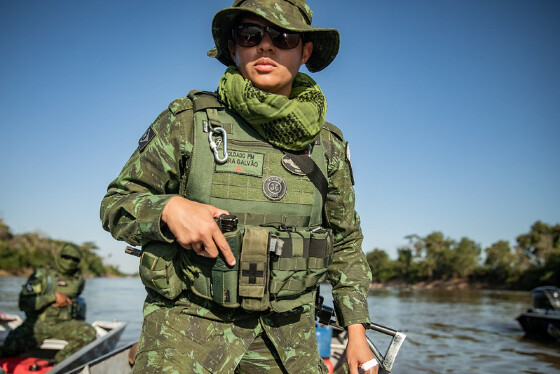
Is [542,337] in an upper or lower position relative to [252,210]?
lower

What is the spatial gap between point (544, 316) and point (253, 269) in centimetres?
1685

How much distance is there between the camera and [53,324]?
27.6ft

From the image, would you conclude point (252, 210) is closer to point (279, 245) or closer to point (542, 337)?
point (279, 245)

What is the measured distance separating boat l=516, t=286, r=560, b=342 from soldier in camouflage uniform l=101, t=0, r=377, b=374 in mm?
15737

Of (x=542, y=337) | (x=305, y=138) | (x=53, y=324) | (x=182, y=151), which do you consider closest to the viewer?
(x=182, y=151)

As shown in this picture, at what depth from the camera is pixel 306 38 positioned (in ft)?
8.31

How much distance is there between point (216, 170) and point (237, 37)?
2.49 ft

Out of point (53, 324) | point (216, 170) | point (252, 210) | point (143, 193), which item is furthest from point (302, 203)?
point (53, 324)

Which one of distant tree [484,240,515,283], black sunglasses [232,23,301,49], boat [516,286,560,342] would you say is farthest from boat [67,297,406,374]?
distant tree [484,240,515,283]

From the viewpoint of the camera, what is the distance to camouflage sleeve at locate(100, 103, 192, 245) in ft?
6.06

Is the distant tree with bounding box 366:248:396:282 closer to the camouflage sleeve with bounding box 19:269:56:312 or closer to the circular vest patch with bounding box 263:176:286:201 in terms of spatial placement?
the camouflage sleeve with bounding box 19:269:56:312

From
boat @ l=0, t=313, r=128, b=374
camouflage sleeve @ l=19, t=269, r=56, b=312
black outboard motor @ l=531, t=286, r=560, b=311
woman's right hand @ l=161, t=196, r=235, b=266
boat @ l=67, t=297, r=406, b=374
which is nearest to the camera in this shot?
woman's right hand @ l=161, t=196, r=235, b=266

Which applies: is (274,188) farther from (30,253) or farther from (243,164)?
(30,253)

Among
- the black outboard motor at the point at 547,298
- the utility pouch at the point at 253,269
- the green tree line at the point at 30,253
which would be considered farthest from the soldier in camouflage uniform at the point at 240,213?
the green tree line at the point at 30,253
